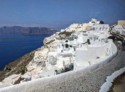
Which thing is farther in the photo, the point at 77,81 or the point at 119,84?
the point at 119,84

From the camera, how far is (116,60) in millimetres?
5309

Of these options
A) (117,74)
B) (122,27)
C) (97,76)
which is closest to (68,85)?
(97,76)

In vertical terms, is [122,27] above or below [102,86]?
above

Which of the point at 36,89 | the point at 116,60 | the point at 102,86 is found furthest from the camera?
the point at 116,60

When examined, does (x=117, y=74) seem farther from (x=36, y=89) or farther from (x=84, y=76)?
(x=36, y=89)

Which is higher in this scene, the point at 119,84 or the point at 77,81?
the point at 77,81

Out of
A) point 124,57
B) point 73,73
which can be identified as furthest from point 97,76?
point 124,57

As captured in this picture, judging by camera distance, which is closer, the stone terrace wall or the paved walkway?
the stone terrace wall

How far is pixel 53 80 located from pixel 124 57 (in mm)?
2383

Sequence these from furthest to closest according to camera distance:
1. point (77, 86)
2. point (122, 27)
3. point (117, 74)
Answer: point (122, 27)
point (117, 74)
point (77, 86)

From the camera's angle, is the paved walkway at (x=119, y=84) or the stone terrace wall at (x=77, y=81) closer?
the stone terrace wall at (x=77, y=81)

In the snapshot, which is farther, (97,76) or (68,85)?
(97,76)

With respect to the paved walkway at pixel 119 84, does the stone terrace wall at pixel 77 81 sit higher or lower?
higher

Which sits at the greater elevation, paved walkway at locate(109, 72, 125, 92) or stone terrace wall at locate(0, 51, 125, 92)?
stone terrace wall at locate(0, 51, 125, 92)
